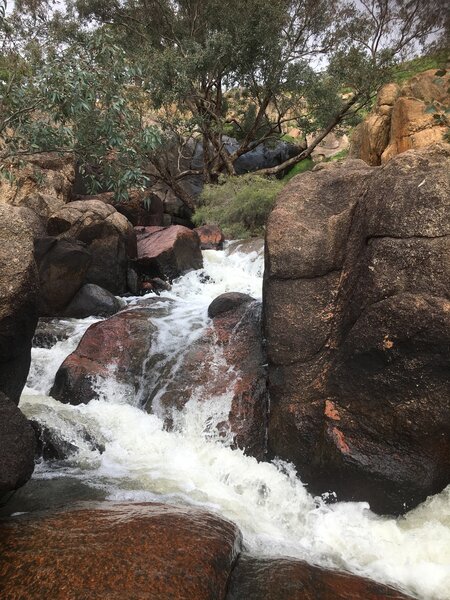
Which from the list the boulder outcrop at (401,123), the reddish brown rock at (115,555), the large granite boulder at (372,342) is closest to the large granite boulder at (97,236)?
the large granite boulder at (372,342)

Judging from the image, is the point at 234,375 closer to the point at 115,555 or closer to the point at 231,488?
the point at 231,488

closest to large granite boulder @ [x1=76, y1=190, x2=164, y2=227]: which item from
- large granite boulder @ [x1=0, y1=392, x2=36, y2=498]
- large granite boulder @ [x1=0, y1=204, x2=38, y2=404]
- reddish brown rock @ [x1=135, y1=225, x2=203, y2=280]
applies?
reddish brown rock @ [x1=135, y1=225, x2=203, y2=280]

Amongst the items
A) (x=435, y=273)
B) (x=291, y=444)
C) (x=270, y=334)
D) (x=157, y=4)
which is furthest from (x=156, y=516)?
(x=157, y=4)

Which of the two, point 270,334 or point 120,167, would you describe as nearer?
point 270,334

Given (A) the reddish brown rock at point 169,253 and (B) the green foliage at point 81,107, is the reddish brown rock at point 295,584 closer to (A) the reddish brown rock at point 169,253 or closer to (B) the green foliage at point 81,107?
(B) the green foliage at point 81,107

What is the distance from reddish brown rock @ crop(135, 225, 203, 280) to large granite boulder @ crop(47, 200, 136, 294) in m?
1.28

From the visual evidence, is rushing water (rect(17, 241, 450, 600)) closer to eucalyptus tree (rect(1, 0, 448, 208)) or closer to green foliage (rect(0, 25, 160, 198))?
green foliage (rect(0, 25, 160, 198))

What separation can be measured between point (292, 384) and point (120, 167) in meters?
5.24

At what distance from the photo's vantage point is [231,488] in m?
6.18

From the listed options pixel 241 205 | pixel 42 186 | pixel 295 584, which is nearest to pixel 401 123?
pixel 241 205

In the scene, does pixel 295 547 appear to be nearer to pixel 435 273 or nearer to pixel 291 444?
pixel 291 444

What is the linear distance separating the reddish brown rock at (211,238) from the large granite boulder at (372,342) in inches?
471

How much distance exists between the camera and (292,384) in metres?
6.79

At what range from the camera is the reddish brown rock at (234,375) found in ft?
23.5
